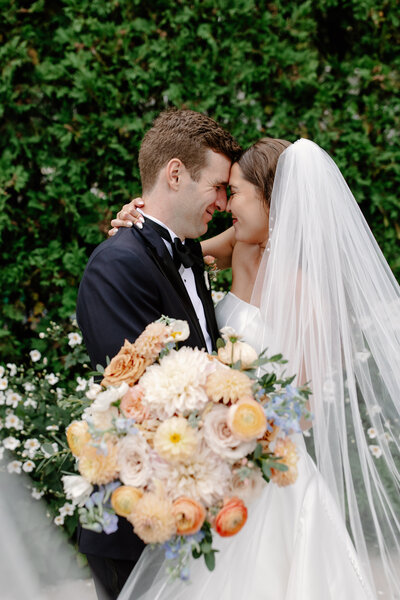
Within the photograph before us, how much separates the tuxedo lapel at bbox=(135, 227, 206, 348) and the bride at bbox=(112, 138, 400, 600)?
21 centimetres

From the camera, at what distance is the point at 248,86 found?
3838 mm

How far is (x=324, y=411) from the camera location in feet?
6.86

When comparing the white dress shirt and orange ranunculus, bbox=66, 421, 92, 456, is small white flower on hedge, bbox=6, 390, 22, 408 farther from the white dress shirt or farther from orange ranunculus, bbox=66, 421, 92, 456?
orange ranunculus, bbox=66, 421, 92, 456

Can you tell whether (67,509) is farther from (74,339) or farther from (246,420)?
(246,420)

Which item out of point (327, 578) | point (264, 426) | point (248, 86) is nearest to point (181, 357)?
point (264, 426)

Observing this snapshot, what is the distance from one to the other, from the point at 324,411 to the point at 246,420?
783mm

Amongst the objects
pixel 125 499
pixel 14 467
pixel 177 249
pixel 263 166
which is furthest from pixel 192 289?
pixel 14 467

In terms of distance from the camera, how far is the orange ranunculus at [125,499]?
1408 mm

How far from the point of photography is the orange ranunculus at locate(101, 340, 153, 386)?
1600 millimetres

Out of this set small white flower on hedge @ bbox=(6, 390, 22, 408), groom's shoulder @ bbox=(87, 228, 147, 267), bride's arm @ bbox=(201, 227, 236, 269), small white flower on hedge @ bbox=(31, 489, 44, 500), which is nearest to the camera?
groom's shoulder @ bbox=(87, 228, 147, 267)

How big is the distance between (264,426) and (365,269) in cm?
110

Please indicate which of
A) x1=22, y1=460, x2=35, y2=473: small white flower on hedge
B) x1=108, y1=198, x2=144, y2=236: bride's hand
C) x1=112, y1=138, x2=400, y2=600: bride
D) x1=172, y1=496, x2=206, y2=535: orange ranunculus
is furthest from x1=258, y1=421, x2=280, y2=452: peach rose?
x1=22, y1=460, x2=35, y2=473: small white flower on hedge

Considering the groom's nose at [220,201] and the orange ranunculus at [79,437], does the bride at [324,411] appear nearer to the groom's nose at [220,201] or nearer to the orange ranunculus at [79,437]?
the groom's nose at [220,201]

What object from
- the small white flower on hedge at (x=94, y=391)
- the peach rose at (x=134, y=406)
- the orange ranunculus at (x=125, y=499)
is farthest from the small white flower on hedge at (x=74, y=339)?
the orange ranunculus at (x=125, y=499)
